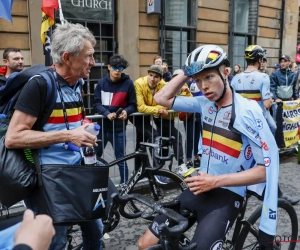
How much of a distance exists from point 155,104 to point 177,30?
7537 mm

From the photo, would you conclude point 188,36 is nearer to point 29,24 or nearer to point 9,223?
point 29,24

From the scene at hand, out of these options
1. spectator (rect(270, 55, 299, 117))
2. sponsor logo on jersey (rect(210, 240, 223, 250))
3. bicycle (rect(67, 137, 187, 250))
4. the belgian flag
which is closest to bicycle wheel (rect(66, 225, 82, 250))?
bicycle (rect(67, 137, 187, 250))

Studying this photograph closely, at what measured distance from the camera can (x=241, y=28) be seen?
46.5 ft

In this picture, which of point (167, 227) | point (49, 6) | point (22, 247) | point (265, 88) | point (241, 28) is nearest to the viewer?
point (22, 247)

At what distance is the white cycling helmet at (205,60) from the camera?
6.76 ft

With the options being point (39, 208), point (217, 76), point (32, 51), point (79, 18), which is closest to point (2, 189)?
point (39, 208)

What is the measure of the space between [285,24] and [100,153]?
14.2 m

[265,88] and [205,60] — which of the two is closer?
[205,60]

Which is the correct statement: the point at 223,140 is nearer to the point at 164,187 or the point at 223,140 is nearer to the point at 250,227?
the point at 250,227

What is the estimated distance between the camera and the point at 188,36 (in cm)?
1230

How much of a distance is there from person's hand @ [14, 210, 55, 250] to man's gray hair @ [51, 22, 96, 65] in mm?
1265

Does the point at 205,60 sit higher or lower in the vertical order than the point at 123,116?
higher

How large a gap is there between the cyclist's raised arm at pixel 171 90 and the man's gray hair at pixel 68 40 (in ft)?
2.42

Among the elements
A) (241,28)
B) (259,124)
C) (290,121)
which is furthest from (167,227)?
(241,28)
